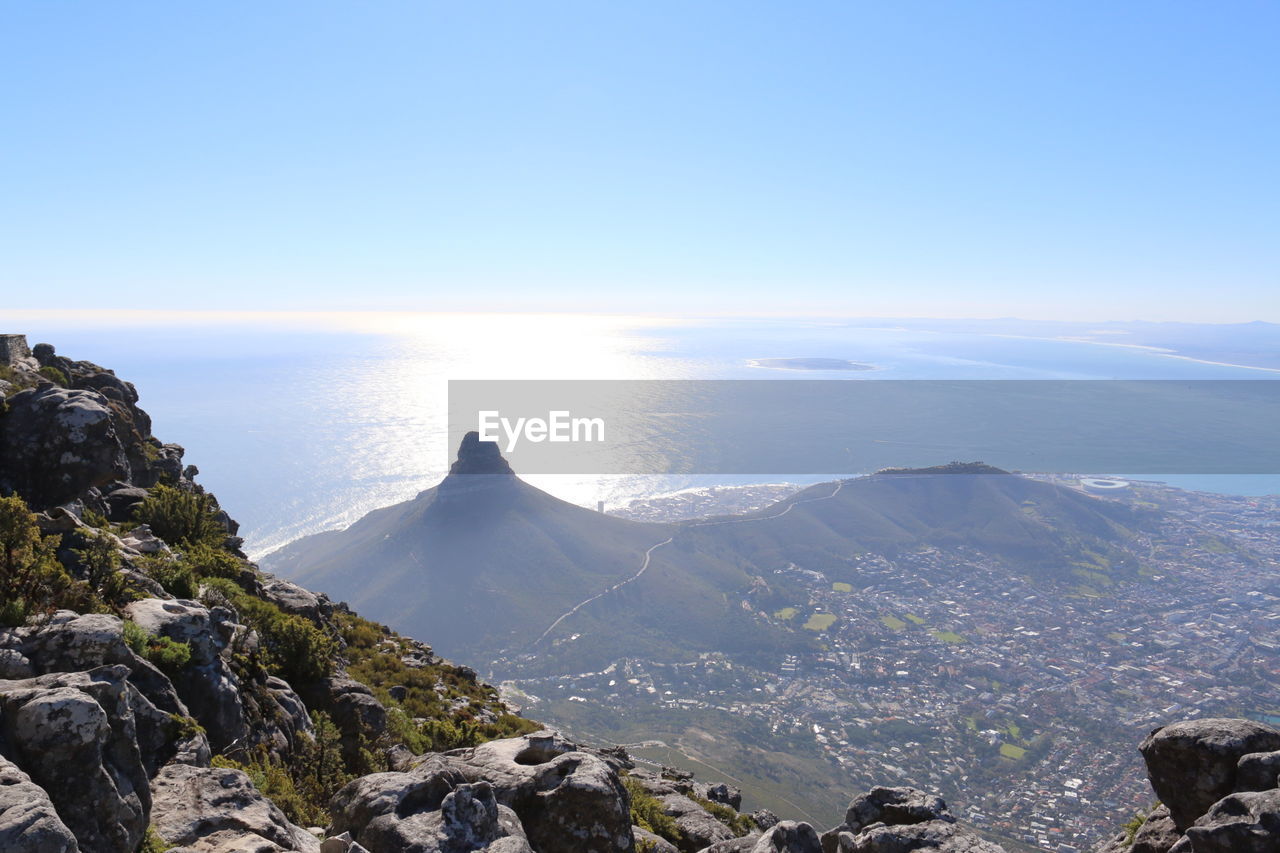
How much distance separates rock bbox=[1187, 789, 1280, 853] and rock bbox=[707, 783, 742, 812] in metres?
17.2

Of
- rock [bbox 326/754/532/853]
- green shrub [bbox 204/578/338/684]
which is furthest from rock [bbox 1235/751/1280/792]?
green shrub [bbox 204/578/338/684]

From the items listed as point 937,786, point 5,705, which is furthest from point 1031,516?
point 5,705

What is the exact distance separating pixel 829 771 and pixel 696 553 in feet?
227

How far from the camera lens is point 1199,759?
9.63 metres

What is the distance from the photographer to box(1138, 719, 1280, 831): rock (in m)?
9.45

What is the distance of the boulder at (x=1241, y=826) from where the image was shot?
770 cm

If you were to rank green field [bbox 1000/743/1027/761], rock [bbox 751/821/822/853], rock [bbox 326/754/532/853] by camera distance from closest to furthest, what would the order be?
1. rock [bbox 326/754/532/853]
2. rock [bbox 751/821/822/853]
3. green field [bbox 1000/743/1027/761]

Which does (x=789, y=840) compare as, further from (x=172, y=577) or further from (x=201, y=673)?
(x=172, y=577)

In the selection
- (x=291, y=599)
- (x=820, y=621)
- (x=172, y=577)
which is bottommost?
(x=820, y=621)

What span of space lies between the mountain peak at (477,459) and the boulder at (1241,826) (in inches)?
5162

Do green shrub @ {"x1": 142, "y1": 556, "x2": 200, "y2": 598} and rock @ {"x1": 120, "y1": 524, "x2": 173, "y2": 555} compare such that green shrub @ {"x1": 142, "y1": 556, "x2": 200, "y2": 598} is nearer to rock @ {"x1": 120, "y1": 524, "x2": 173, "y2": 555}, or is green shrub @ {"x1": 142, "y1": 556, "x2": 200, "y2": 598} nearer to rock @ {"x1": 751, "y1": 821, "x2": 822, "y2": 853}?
rock @ {"x1": 120, "y1": 524, "x2": 173, "y2": 555}

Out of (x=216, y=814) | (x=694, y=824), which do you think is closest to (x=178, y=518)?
(x=216, y=814)

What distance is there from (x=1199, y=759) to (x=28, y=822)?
14176 mm

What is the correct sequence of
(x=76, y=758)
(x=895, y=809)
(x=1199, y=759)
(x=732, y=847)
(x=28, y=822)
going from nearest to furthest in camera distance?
(x=28, y=822) → (x=76, y=758) → (x=1199, y=759) → (x=895, y=809) → (x=732, y=847)
